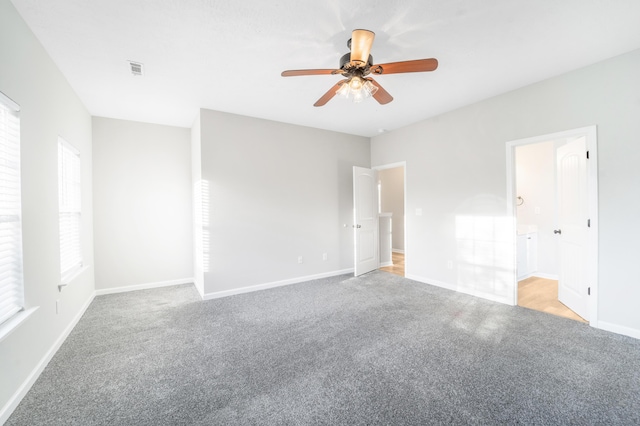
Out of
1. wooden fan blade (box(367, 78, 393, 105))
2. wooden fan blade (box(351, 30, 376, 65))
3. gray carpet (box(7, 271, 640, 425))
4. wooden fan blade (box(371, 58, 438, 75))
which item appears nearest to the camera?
gray carpet (box(7, 271, 640, 425))

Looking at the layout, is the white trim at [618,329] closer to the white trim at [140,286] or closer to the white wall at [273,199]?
the white wall at [273,199]

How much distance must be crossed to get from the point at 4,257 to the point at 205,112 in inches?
111

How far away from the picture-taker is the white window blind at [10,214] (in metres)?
1.87

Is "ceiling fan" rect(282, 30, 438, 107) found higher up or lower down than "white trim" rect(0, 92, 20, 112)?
higher up

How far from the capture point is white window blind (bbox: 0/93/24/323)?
187 centimetres

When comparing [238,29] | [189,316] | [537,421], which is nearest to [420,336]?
[537,421]

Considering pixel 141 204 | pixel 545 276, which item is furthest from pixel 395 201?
pixel 141 204

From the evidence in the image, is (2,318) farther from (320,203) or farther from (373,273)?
(373,273)

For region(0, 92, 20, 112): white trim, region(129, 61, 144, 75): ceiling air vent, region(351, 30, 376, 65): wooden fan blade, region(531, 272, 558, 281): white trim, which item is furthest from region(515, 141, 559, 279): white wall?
region(0, 92, 20, 112): white trim

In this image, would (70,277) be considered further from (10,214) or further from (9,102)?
(9,102)

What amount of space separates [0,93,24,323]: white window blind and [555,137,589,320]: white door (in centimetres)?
525

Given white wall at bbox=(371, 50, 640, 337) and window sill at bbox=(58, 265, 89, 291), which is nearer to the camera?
white wall at bbox=(371, 50, 640, 337)

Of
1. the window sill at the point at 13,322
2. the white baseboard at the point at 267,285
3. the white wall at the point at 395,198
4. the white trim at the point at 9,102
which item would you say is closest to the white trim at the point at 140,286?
the white baseboard at the point at 267,285

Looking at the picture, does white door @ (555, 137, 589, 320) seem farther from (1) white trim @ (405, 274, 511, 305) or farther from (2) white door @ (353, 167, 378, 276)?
(2) white door @ (353, 167, 378, 276)
